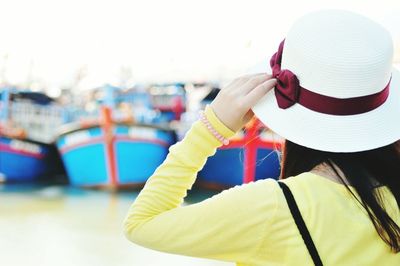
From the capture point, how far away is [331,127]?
57 cm

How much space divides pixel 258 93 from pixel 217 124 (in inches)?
2.3

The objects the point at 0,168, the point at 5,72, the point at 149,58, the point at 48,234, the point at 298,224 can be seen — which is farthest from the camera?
the point at 149,58

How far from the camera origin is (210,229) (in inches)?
21.3

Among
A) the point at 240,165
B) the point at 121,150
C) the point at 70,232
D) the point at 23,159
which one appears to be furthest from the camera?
the point at 23,159

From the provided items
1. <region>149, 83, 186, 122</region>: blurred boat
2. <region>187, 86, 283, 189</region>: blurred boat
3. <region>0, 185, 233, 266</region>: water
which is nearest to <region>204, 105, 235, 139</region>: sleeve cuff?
<region>0, 185, 233, 266</region>: water

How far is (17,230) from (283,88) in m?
3.48

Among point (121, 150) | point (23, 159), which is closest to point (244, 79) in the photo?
point (121, 150)

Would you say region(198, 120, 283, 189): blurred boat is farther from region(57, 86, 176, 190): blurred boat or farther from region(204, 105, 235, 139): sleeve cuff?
region(204, 105, 235, 139): sleeve cuff

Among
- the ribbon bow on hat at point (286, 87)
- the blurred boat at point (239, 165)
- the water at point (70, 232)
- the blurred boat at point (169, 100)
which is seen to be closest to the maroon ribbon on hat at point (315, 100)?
the ribbon bow on hat at point (286, 87)

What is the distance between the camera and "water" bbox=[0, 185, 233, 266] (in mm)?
2857

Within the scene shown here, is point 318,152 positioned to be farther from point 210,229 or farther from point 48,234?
point 48,234

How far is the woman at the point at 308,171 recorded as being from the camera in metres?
0.54

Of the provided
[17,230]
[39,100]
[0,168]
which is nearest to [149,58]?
[39,100]

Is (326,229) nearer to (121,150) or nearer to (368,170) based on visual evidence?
(368,170)
